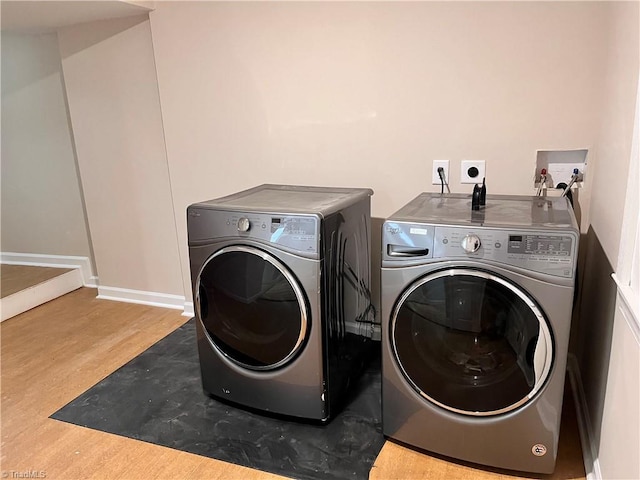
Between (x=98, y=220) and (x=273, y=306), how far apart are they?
1812mm

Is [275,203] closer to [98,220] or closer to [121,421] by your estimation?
[121,421]

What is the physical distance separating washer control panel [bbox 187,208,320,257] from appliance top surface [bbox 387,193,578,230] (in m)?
0.29

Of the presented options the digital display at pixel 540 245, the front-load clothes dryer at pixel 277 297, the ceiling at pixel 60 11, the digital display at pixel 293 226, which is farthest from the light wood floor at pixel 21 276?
the digital display at pixel 540 245

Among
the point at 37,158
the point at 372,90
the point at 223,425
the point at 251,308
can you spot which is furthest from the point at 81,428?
the point at 37,158

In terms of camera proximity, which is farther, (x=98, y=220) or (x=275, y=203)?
(x=98, y=220)

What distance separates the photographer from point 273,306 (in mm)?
1770

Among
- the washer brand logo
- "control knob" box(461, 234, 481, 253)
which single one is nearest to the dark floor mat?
the washer brand logo

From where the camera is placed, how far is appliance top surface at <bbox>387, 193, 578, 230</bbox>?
1.48 meters

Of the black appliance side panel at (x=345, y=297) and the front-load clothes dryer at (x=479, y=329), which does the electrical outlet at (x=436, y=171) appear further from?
the front-load clothes dryer at (x=479, y=329)

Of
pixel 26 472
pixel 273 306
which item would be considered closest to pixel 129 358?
pixel 26 472

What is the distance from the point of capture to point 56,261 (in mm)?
3438

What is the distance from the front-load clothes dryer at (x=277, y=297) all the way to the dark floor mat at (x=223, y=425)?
7 cm

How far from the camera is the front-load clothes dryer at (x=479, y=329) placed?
1402 millimetres

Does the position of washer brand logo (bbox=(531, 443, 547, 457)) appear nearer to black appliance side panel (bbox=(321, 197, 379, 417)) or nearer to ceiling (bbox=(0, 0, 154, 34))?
black appliance side panel (bbox=(321, 197, 379, 417))
